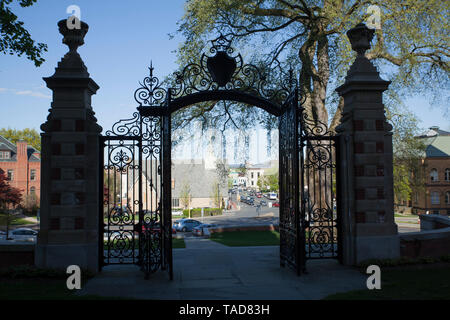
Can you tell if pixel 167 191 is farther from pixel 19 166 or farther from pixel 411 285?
pixel 19 166

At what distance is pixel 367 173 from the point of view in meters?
8.41

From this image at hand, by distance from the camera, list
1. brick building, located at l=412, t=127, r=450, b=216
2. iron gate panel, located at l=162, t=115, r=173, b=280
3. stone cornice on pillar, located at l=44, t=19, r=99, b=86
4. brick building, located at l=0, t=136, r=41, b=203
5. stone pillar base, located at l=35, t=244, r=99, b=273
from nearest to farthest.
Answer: iron gate panel, located at l=162, t=115, r=173, b=280 → stone pillar base, located at l=35, t=244, r=99, b=273 → stone cornice on pillar, located at l=44, t=19, r=99, b=86 → brick building, located at l=0, t=136, r=41, b=203 → brick building, located at l=412, t=127, r=450, b=216

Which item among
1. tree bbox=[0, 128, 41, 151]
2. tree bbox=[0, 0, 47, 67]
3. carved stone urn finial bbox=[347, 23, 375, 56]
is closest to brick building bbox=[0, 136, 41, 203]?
tree bbox=[0, 128, 41, 151]

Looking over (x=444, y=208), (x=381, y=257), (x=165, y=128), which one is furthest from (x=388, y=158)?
(x=444, y=208)

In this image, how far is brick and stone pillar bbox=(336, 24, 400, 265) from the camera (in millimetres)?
8344

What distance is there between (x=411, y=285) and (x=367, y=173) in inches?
103

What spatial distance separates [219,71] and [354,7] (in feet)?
26.8

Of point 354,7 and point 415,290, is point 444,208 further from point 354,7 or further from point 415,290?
point 415,290

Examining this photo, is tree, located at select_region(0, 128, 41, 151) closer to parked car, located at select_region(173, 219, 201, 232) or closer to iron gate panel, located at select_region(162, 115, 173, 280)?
parked car, located at select_region(173, 219, 201, 232)

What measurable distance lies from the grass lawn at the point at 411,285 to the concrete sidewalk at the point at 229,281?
1.36 feet

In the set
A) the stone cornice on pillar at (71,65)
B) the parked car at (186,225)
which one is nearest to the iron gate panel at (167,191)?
the stone cornice on pillar at (71,65)

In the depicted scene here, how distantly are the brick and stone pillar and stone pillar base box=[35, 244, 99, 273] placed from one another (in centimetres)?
565

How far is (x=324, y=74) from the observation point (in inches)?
576

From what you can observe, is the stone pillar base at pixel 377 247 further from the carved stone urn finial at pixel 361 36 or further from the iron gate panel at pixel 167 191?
the carved stone urn finial at pixel 361 36
